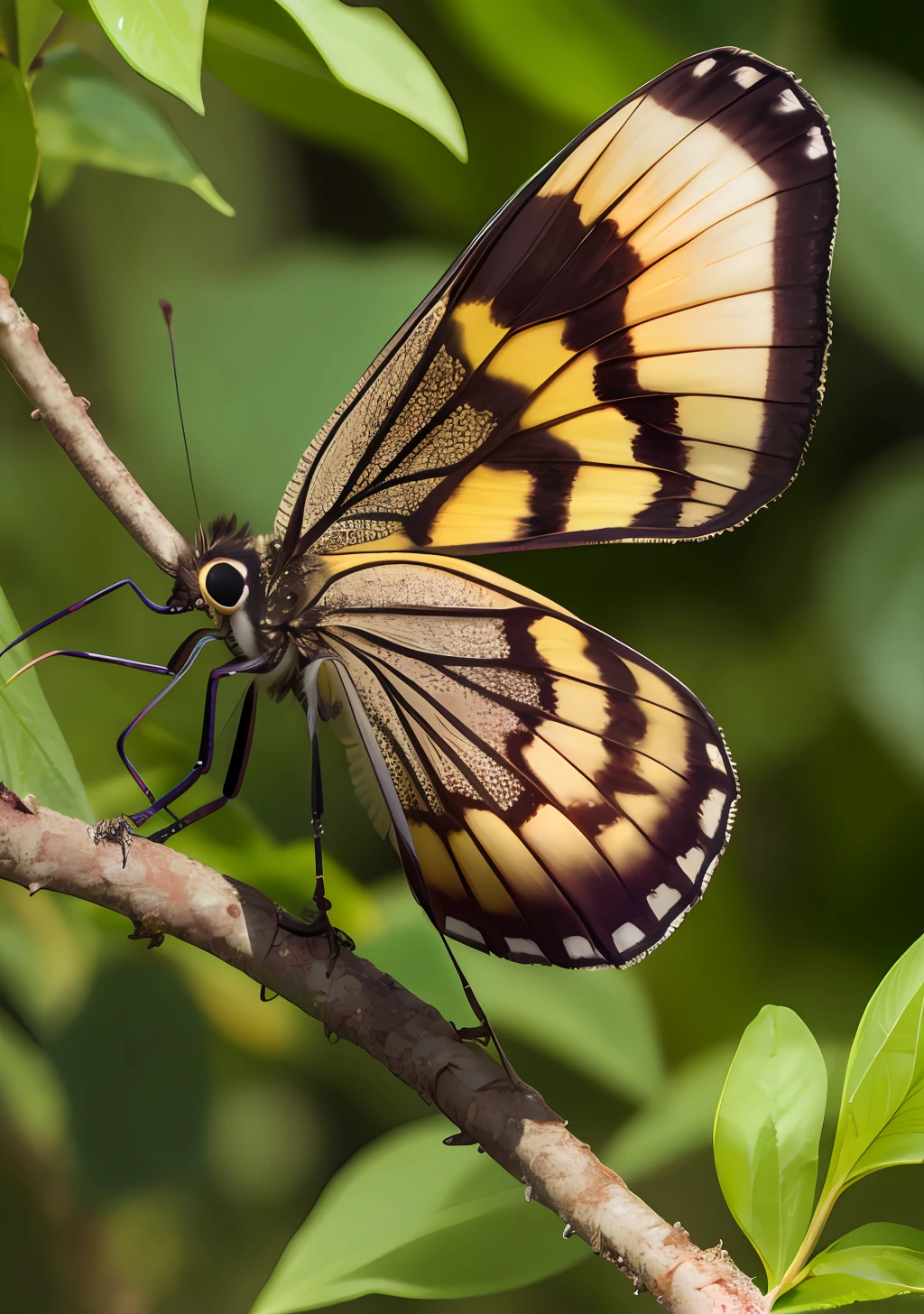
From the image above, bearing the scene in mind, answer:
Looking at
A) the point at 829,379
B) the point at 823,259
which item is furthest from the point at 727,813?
the point at 829,379

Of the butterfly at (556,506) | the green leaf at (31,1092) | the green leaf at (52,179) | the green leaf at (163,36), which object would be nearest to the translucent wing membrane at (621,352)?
the butterfly at (556,506)

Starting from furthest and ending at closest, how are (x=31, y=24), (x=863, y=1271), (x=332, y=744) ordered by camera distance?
(x=332, y=744)
(x=31, y=24)
(x=863, y=1271)

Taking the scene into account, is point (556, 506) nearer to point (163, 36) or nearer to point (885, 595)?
point (163, 36)

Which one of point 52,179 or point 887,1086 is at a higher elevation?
point 52,179

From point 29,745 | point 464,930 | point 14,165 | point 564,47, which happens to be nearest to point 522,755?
point 464,930

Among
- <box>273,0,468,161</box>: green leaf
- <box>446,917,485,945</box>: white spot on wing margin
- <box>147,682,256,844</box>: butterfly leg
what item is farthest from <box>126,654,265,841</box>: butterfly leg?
<box>273,0,468,161</box>: green leaf

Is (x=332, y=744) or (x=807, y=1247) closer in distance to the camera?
(x=807, y=1247)

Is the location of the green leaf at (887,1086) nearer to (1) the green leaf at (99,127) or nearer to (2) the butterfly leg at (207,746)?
(2) the butterfly leg at (207,746)
